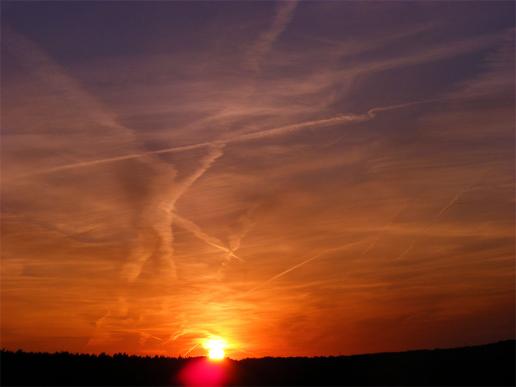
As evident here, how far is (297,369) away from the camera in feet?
147

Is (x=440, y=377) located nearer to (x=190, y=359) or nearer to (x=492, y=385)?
(x=492, y=385)

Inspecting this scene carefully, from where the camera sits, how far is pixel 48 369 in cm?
3844

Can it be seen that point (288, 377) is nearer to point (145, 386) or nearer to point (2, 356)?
point (145, 386)

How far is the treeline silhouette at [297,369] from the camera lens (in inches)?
1508

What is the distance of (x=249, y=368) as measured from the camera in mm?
44688

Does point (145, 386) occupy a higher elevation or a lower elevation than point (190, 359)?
lower

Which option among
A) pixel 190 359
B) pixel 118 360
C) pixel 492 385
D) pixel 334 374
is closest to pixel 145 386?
pixel 118 360

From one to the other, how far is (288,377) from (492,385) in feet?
36.1

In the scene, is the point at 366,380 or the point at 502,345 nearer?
the point at 366,380

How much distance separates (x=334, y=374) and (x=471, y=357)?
7875 millimetres

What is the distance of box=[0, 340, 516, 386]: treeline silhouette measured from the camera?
126 ft

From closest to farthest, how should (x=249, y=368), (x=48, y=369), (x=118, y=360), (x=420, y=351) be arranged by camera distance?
1. (x=48, y=369)
2. (x=118, y=360)
3. (x=249, y=368)
4. (x=420, y=351)

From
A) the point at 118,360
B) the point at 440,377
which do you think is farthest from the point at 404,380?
the point at 118,360

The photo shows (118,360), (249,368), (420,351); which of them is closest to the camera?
(118,360)
